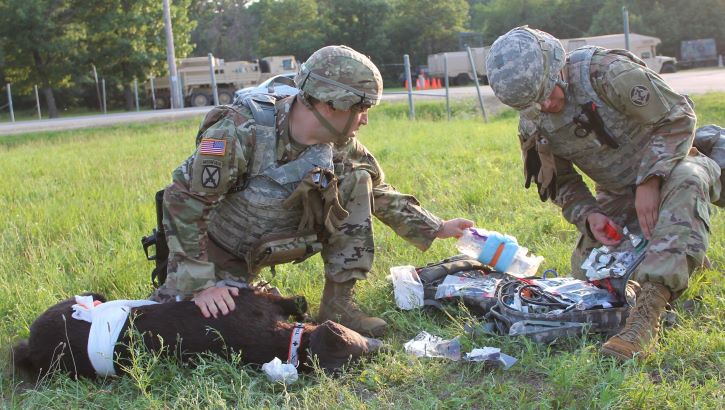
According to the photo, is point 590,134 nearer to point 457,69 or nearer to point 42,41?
point 42,41

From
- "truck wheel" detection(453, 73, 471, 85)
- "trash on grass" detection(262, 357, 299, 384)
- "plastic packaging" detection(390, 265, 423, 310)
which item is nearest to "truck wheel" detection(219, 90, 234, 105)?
Answer: "truck wheel" detection(453, 73, 471, 85)

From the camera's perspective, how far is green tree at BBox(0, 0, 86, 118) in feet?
96.1

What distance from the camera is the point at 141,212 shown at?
5395 millimetres

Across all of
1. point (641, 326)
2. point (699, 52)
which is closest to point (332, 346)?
point (641, 326)

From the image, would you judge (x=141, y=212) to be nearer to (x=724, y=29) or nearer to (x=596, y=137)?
(x=596, y=137)

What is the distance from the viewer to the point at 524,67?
9.76 feet

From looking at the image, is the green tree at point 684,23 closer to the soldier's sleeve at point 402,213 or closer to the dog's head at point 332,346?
the soldier's sleeve at point 402,213

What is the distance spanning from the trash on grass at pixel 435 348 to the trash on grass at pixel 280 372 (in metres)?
0.48

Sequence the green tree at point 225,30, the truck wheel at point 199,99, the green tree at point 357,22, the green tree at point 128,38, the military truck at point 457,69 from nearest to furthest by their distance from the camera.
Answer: the truck wheel at point 199,99 < the green tree at point 128,38 < the military truck at point 457,69 < the green tree at point 357,22 < the green tree at point 225,30

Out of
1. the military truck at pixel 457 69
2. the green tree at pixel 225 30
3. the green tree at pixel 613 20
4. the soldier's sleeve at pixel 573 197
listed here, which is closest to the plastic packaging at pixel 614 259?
the soldier's sleeve at pixel 573 197

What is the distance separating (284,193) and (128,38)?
30586mm

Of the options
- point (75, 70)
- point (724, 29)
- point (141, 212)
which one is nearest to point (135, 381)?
point (141, 212)

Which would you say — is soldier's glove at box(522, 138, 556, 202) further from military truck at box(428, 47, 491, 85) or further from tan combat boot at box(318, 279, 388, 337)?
military truck at box(428, 47, 491, 85)

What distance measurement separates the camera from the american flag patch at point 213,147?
9.34 ft
